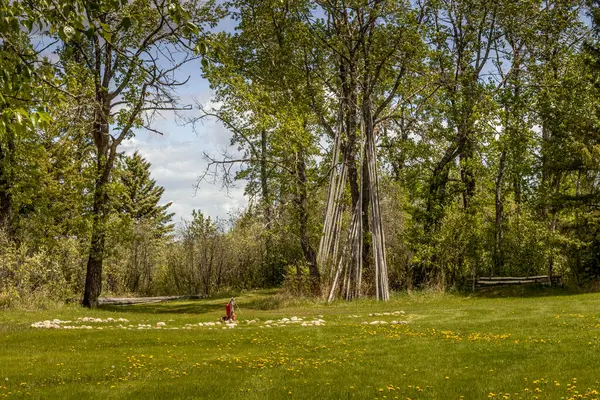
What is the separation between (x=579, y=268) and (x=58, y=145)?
21.1m

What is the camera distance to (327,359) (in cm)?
956

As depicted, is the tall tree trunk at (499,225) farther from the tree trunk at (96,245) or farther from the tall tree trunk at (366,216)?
the tree trunk at (96,245)

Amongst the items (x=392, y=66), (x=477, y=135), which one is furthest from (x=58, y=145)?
(x=477, y=135)

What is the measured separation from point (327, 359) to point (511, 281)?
623 inches

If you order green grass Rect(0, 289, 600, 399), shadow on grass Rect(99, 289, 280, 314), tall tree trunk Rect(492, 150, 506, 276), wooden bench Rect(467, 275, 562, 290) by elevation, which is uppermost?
tall tree trunk Rect(492, 150, 506, 276)

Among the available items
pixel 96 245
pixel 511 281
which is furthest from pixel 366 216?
pixel 96 245

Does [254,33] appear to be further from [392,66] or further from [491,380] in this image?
[491,380]

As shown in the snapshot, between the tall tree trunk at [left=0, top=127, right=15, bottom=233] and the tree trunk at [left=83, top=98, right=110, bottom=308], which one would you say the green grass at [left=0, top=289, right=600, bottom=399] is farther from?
the tall tree trunk at [left=0, top=127, right=15, bottom=233]

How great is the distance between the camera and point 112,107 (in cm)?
2152

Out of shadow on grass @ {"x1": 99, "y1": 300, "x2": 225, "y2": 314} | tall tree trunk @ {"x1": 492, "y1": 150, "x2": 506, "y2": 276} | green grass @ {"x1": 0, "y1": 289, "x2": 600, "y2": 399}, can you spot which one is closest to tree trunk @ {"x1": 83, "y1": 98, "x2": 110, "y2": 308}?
shadow on grass @ {"x1": 99, "y1": 300, "x2": 225, "y2": 314}

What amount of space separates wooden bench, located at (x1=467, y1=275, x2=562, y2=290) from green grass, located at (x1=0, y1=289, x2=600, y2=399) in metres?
7.59

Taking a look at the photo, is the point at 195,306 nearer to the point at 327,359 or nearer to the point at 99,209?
the point at 99,209

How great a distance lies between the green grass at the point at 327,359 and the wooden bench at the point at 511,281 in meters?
7.59

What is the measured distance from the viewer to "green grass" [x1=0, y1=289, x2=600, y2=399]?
24.2ft
